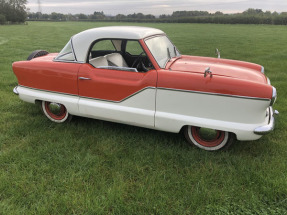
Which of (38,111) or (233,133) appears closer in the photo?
(233,133)

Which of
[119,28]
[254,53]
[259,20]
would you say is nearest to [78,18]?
[259,20]

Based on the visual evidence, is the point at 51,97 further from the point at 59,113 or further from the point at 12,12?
the point at 12,12

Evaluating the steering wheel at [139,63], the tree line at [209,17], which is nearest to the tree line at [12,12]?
the tree line at [209,17]

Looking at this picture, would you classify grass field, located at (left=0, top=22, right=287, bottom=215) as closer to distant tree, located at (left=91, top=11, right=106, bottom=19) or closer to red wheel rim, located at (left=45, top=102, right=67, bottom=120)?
red wheel rim, located at (left=45, top=102, right=67, bottom=120)

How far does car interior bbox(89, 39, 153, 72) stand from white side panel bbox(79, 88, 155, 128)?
661mm

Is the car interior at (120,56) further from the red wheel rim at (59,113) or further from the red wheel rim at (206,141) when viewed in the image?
the red wheel rim at (206,141)

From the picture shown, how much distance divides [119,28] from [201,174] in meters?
2.31

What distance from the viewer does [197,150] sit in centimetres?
326

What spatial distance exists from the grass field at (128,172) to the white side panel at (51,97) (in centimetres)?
35

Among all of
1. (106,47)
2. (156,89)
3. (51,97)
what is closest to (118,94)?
(156,89)

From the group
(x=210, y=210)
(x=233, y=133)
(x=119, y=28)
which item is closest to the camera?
(x=210, y=210)

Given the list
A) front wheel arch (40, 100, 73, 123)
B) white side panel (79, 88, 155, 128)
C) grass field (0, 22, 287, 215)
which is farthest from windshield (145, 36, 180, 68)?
front wheel arch (40, 100, 73, 123)

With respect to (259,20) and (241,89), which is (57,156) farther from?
(259,20)

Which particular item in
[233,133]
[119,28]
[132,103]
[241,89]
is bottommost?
[233,133]
